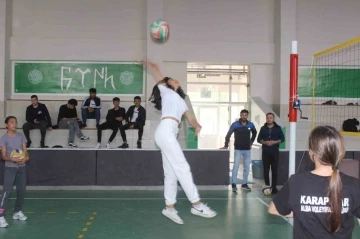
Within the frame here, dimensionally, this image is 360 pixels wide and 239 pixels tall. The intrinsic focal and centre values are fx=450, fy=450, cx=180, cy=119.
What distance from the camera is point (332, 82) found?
1594 centimetres

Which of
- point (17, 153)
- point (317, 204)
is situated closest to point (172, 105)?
point (17, 153)

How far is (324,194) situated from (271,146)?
26.3 feet

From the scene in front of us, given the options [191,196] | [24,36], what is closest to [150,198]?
[191,196]

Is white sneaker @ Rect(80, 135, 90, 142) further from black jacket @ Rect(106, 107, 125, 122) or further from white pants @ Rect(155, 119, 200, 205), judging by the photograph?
white pants @ Rect(155, 119, 200, 205)

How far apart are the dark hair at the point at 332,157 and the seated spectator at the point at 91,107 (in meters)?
12.2

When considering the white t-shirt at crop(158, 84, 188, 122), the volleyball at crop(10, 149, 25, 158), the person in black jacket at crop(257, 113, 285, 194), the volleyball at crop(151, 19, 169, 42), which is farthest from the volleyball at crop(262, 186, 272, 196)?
the volleyball at crop(10, 149, 25, 158)

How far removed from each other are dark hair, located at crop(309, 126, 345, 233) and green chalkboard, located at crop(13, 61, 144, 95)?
13.5 metres

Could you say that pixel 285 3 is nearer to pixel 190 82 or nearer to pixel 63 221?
pixel 190 82

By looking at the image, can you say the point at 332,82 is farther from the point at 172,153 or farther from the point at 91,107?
the point at 172,153

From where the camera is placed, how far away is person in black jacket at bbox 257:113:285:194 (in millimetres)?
10148

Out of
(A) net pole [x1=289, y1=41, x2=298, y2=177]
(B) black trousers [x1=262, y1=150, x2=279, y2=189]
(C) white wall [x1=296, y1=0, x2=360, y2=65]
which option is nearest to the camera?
(A) net pole [x1=289, y1=41, x2=298, y2=177]

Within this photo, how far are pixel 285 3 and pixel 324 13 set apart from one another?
5.25ft

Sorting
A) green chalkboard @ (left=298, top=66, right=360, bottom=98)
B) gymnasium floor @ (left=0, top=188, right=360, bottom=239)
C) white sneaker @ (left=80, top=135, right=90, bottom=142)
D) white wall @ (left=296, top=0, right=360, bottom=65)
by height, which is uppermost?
white wall @ (left=296, top=0, right=360, bottom=65)

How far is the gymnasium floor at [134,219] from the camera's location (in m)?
6.16
